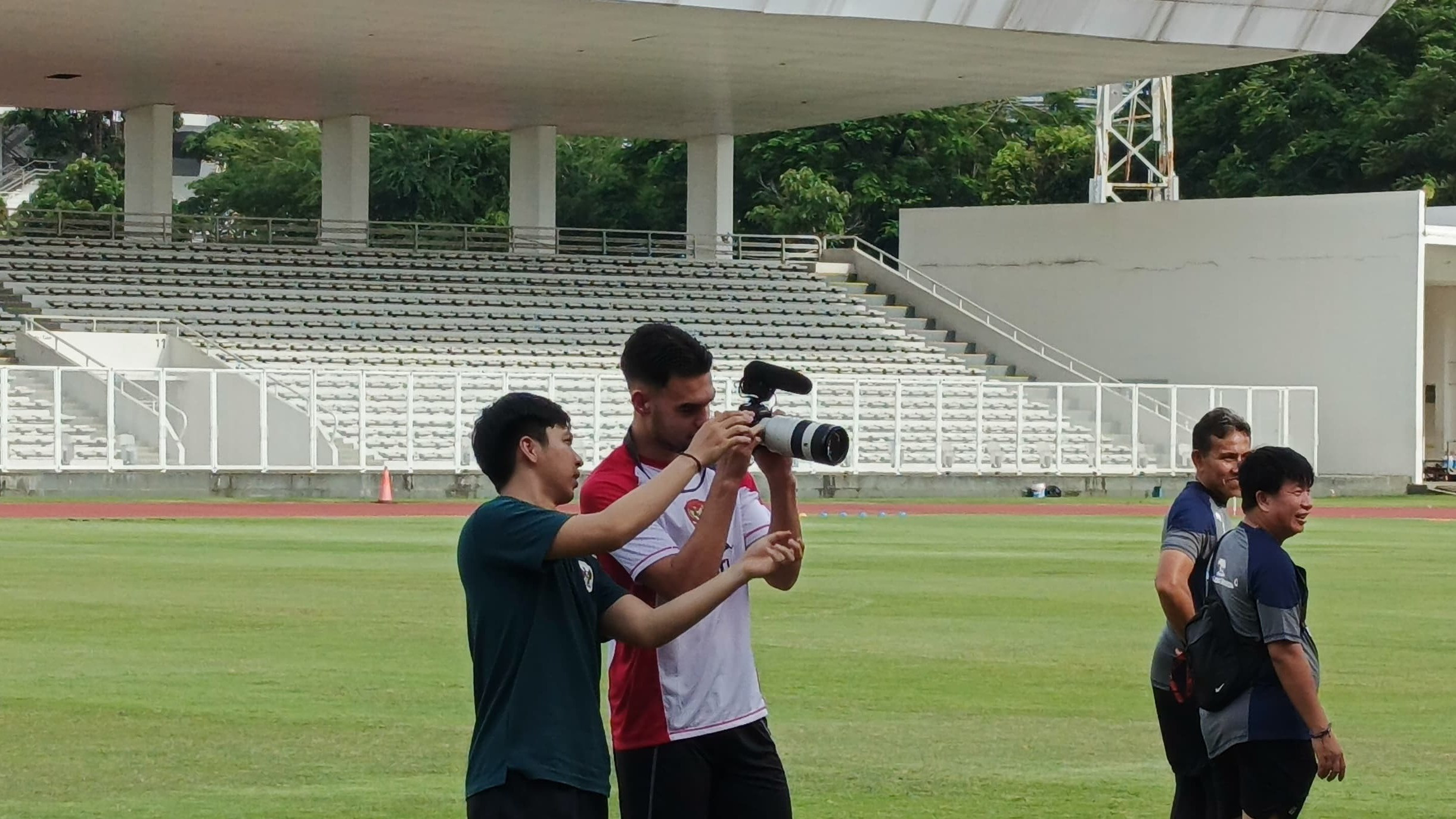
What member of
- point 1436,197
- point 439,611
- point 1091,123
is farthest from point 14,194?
point 439,611

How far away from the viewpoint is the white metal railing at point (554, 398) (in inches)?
1417

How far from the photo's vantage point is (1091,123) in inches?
3012

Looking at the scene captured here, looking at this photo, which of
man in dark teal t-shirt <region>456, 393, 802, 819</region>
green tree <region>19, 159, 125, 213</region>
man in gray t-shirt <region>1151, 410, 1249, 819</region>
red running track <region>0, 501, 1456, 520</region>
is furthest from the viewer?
green tree <region>19, 159, 125, 213</region>

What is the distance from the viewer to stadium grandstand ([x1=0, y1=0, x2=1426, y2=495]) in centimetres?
3716

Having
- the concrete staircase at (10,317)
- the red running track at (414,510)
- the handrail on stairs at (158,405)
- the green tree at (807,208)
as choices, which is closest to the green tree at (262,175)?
the green tree at (807,208)

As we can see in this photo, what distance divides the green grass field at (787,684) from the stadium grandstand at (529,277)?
43.4 feet

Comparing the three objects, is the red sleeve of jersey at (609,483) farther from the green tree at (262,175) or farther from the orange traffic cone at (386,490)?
the green tree at (262,175)

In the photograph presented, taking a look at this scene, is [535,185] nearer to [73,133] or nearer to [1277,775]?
[73,133]

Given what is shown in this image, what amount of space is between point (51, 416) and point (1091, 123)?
47536 millimetres

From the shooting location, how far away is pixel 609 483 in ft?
20.1

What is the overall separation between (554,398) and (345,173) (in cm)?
1252

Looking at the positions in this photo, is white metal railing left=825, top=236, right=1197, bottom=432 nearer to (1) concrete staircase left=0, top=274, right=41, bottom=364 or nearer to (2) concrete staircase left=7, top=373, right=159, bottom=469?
(1) concrete staircase left=0, top=274, right=41, bottom=364

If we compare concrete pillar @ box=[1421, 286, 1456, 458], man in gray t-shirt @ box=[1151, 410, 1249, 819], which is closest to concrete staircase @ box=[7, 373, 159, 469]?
concrete pillar @ box=[1421, 286, 1456, 458]

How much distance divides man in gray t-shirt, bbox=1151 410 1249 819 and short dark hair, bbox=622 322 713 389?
8.92 ft
